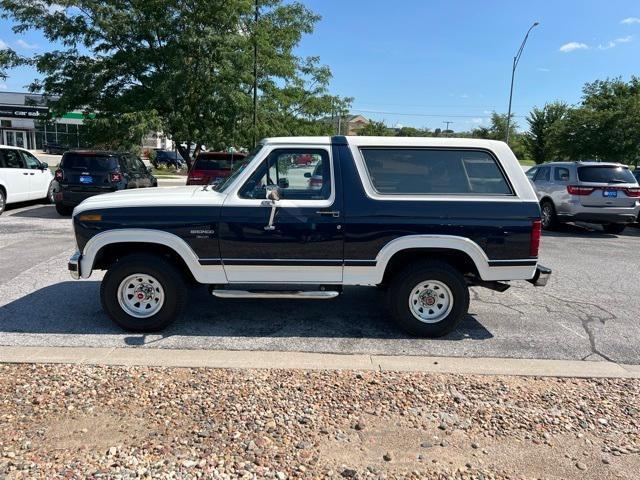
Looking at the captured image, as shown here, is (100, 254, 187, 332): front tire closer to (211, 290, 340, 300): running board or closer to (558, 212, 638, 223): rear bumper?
(211, 290, 340, 300): running board

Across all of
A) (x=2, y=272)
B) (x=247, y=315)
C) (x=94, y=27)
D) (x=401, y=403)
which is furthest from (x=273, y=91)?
(x=401, y=403)

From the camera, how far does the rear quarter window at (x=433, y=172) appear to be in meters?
4.79

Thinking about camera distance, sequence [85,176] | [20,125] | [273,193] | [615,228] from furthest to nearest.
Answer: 1. [20,125]
2. [615,228]
3. [85,176]
4. [273,193]

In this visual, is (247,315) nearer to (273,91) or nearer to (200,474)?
(200,474)

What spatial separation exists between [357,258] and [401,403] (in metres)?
1.52

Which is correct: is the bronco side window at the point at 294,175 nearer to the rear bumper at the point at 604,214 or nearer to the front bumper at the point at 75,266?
the front bumper at the point at 75,266

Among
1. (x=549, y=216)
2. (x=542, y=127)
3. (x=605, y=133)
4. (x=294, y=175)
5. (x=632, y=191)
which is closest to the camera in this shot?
(x=294, y=175)

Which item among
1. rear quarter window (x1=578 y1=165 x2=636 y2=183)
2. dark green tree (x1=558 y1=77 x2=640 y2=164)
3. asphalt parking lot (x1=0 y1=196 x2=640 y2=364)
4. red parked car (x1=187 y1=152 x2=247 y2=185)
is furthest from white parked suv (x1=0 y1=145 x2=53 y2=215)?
dark green tree (x1=558 y1=77 x2=640 y2=164)

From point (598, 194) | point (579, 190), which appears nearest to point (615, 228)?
point (598, 194)

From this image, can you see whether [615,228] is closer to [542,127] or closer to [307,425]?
[307,425]

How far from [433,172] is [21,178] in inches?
467

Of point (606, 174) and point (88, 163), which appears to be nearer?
point (606, 174)

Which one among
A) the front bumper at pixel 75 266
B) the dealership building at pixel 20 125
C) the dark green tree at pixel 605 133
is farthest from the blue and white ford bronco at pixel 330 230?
the dealership building at pixel 20 125

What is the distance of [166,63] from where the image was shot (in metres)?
15.9
